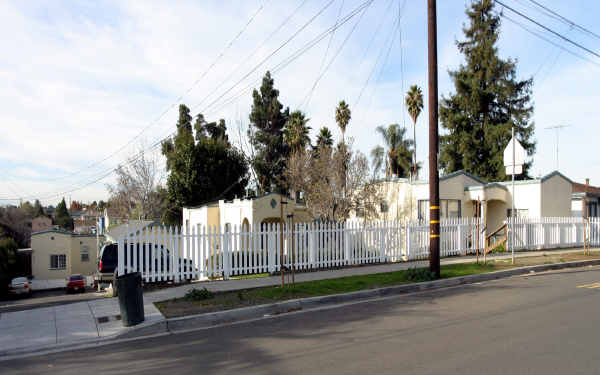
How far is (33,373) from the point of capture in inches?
219

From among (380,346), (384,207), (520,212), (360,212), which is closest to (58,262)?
(360,212)

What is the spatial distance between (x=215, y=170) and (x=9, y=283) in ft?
64.0

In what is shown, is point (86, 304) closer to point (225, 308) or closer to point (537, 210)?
point (225, 308)

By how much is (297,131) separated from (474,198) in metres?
22.4

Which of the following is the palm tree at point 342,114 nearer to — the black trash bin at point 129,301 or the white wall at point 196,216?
the white wall at point 196,216

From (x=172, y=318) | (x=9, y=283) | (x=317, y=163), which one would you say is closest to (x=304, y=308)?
(x=172, y=318)

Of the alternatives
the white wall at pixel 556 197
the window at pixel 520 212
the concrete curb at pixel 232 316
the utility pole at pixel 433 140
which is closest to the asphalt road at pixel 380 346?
the concrete curb at pixel 232 316

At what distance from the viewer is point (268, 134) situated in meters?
47.1

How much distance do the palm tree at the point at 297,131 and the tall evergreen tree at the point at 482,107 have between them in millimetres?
13545

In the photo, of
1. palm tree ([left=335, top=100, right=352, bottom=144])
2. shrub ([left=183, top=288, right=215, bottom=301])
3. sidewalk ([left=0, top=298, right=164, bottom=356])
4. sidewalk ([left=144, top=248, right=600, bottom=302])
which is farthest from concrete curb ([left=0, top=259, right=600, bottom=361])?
palm tree ([left=335, top=100, right=352, bottom=144])

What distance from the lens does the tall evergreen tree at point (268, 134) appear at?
150ft

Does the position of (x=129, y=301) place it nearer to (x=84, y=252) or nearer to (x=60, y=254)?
(x=60, y=254)

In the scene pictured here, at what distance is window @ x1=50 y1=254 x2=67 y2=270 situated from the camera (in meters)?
42.5

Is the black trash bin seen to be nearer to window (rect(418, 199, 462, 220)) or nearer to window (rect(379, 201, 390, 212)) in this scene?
window (rect(418, 199, 462, 220))
